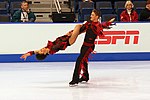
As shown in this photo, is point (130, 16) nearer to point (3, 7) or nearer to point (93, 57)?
point (93, 57)

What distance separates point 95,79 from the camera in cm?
752

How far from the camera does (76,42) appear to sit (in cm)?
1015

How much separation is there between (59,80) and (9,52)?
2841 millimetres

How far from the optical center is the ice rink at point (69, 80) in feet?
19.5

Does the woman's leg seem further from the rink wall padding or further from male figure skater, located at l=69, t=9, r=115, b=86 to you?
the rink wall padding

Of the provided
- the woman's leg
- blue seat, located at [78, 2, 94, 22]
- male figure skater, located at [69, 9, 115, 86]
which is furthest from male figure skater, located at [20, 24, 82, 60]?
blue seat, located at [78, 2, 94, 22]

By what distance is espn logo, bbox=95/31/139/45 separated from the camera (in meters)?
10.2

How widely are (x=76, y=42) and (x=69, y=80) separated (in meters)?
2.88

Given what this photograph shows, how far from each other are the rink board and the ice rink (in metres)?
0.38

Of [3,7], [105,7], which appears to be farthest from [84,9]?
[3,7]

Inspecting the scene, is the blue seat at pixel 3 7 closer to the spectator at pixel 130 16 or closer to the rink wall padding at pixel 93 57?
the rink wall padding at pixel 93 57

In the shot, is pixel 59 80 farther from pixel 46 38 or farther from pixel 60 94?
pixel 46 38

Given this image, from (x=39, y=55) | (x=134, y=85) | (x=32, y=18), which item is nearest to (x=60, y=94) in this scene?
(x=39, y=55)

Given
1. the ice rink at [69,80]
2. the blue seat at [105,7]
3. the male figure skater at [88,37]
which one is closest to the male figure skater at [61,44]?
the male figure skater at [88,37]
